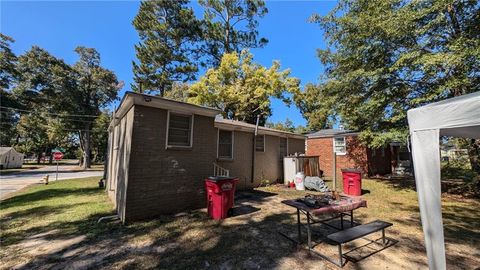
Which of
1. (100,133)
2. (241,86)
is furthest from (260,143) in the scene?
(100,133)

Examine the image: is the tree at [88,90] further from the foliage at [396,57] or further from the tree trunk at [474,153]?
the tree trunk at [474,153]

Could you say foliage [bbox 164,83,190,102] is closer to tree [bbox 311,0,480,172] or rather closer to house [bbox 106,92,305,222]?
house [bbox 106,92,305,222]

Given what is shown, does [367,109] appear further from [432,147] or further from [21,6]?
[21,6]

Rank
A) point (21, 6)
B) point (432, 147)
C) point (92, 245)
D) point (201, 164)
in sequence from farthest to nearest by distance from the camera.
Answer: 1. point (21, 6)
2. point (201, 164)
3. point (92, 245)
4. point (432, 147)

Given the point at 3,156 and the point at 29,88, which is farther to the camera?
the point at 3,156

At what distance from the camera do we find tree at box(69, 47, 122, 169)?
26.9 meters

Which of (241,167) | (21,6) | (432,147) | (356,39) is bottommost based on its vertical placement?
(241,167)

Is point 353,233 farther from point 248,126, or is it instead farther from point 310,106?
point 310,106

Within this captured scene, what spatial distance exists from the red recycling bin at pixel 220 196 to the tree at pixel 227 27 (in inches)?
794

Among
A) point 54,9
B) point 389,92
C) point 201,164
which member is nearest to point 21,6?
point 54,9

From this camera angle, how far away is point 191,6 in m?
22.0

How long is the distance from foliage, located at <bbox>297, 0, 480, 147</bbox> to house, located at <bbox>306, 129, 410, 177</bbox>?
4221 mm

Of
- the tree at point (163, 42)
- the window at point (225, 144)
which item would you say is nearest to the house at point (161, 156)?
the window at point (225, 144)

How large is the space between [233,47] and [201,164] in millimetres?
19944
